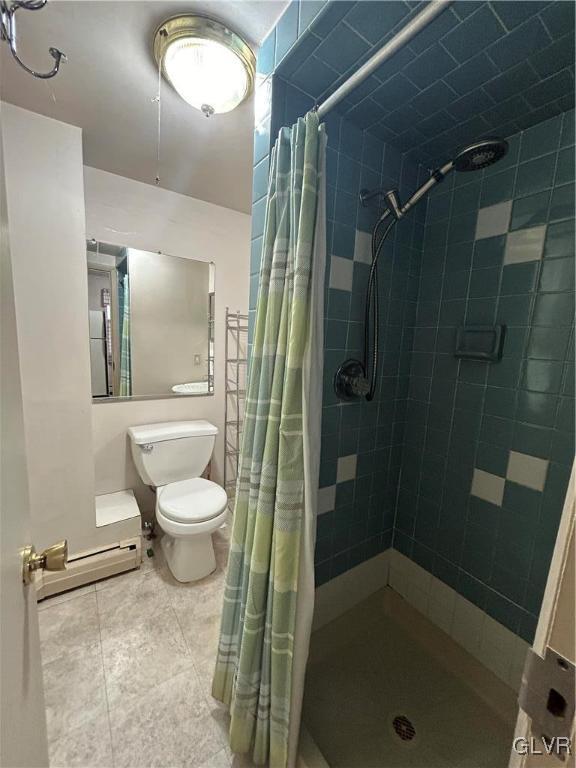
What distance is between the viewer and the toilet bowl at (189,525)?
158 cm

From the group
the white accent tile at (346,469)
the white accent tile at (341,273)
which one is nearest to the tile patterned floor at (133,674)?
the white accent tile at (346,469)

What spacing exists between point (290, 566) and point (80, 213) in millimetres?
1758

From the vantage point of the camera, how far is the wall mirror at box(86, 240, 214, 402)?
1.81 meters

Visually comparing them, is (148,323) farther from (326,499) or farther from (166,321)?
(326,499)

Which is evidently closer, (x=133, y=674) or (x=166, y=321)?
(x=133, y=674)

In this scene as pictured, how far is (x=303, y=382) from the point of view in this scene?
820mm

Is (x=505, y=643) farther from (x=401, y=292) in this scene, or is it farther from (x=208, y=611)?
(x=401, y=292)

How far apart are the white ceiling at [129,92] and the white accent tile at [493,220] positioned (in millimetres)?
1005

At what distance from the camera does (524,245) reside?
113cm

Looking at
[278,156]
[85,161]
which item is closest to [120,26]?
[278,156]

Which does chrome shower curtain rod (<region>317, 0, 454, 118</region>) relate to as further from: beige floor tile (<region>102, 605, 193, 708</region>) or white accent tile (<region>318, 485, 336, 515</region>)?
beige floor tile (<region>102, 605, 193, 708</region>)

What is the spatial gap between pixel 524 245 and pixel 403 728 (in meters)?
1.86

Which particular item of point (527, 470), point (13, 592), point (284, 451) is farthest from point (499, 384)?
point (13, 592)

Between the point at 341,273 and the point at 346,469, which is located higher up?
the point at 341,273
